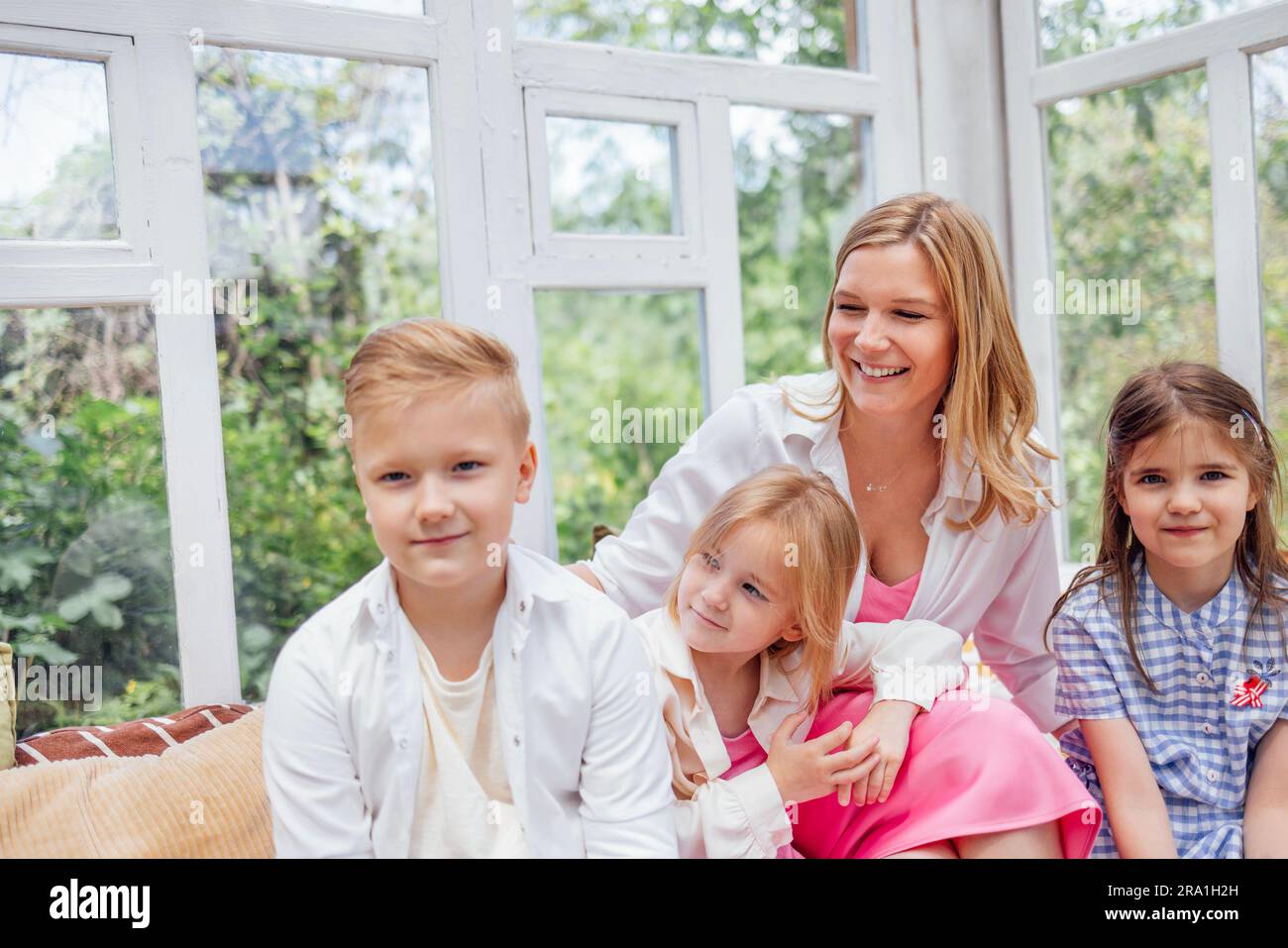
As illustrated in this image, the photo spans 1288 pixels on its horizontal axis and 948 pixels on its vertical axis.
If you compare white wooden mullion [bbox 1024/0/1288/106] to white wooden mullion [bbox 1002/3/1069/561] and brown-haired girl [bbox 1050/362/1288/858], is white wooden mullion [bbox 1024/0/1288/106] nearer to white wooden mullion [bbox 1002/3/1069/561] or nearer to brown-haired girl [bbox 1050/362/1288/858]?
white wooden mullion [bbox 1002/3/1069/561]

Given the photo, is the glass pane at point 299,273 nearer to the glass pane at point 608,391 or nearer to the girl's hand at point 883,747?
the glass pane at point 608,391

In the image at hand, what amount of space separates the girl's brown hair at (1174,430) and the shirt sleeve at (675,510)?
57cm

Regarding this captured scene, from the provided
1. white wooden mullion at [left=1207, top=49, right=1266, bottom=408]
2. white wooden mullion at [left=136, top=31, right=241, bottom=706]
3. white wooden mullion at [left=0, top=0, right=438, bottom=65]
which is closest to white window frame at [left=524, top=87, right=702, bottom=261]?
white wooden mullion at [left=0, top=0, right=438, bottom=65]

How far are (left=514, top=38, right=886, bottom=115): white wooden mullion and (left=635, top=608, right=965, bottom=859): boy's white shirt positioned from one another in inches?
42.8

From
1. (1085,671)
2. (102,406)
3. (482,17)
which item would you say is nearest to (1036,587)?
(1085,671)

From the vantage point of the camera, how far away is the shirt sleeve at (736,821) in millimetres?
1499

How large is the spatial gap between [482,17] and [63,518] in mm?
1157

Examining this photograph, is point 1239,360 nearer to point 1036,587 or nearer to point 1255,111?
point 1255,111

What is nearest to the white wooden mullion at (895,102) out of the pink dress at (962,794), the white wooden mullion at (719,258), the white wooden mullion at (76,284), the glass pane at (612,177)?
the white wooden mullion at (719,258)

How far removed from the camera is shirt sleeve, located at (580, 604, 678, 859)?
1.42 m

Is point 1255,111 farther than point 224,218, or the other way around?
point 1255,111

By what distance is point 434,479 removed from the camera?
134cm

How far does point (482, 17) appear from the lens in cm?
208

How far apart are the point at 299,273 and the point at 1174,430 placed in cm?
168
